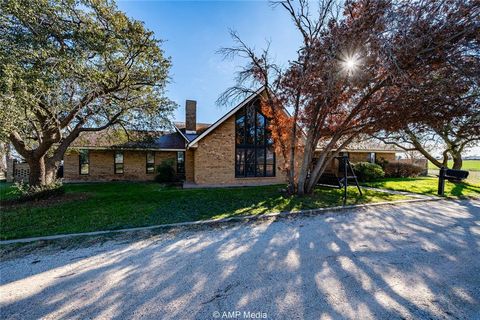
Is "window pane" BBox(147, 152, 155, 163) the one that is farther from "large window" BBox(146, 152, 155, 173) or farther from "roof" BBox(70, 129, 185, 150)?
"roof" BBox(70, 129, 185, 150)

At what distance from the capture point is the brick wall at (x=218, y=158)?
43.6ft

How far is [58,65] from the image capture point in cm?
681

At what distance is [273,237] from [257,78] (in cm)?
792

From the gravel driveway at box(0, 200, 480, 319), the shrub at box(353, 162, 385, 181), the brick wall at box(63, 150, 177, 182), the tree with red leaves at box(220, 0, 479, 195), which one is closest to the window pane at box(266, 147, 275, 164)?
the tree with red leaves at box(220, 0, 479, 195)

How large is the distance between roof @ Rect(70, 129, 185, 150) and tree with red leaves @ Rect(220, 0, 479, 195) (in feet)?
18.9

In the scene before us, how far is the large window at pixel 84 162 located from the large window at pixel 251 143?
11.4 metres

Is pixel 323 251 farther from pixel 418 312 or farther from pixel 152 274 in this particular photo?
pixel 152 274

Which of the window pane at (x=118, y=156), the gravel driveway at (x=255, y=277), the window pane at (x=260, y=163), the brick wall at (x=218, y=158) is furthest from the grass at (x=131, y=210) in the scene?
the window pane at (x=118, y=156)

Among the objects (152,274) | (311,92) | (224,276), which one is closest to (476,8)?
(311,92)

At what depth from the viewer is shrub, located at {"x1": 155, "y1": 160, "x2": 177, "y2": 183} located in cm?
1542

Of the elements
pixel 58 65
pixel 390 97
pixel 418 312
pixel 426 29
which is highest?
pixel 426 29

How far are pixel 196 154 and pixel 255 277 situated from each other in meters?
10.7

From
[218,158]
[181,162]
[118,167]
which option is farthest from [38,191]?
[181,162]

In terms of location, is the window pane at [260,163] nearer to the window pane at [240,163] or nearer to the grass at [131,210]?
the window pane at [240,163]
